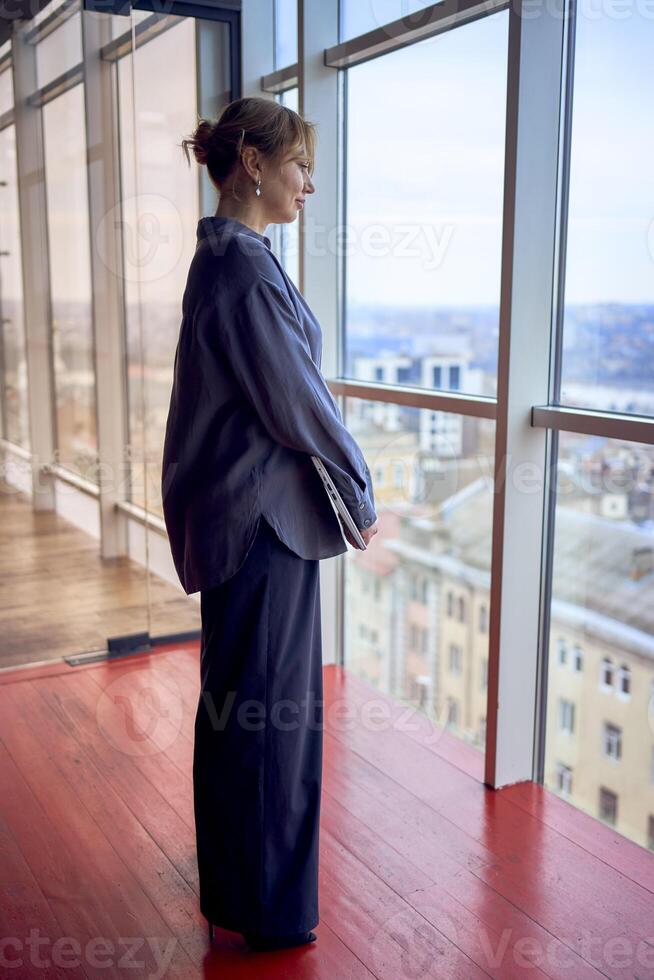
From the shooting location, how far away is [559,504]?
2613 millimetres

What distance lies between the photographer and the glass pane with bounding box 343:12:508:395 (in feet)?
9.29

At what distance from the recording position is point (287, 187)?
193 centimetres

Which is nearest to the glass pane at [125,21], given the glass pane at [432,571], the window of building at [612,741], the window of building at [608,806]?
the glass pane at [432,571]

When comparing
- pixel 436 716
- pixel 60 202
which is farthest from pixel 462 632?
pixel 60 202

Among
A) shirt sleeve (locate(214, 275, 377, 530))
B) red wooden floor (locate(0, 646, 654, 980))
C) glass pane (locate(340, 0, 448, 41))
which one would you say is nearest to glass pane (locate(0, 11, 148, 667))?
red wooden floor (locate(0, 646, 654, 980))

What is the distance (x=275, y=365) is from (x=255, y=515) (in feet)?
0.91

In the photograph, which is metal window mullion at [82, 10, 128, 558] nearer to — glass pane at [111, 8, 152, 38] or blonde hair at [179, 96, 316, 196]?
glass pane at [111, 8, 152, 38]

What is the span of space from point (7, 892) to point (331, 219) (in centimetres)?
220

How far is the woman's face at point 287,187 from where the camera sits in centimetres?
191

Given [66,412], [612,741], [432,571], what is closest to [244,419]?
[612,741]

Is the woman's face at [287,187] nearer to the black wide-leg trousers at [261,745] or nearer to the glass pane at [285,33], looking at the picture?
the black wide-leg trousers at [261,745]

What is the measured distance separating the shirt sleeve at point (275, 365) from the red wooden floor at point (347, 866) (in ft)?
3.19

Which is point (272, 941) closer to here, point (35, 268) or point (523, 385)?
point (523, 385)

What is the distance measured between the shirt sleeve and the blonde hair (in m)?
0.26
